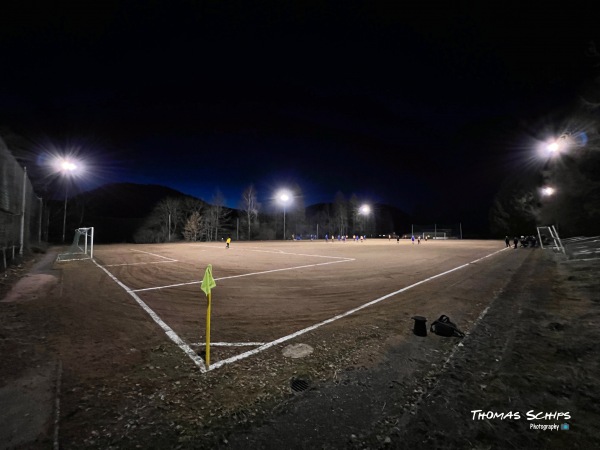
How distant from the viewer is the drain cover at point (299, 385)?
3475mm

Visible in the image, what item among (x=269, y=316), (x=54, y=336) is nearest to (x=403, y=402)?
(x=269, y=316)

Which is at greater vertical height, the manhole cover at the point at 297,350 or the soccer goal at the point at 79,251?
the soccer goal at the point at 79,251

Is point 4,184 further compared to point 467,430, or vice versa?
point 4,184

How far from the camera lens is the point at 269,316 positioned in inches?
255

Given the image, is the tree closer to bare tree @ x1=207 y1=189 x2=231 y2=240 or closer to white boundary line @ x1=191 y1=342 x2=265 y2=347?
bare tree @ x1=207 y1=189 x2=231 y2=240

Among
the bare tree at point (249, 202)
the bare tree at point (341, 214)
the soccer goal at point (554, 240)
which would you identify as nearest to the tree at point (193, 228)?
the bare tree at point (249, 202)

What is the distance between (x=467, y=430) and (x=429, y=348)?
6.66 feet

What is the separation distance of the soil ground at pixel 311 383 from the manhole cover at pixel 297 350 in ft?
0.17

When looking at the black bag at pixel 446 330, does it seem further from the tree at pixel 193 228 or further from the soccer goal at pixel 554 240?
the tree at pixel 193 228

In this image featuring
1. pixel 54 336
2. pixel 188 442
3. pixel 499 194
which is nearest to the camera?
pixel 188 442

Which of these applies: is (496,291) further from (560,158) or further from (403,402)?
(560,158)

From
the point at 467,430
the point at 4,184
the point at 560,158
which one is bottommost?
the point at 467,430

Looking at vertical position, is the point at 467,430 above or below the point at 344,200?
below

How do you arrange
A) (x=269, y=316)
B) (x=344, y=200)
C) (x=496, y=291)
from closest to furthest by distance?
(x=269, y=316) → (x=496, y=291) → (x=344, y=200)
